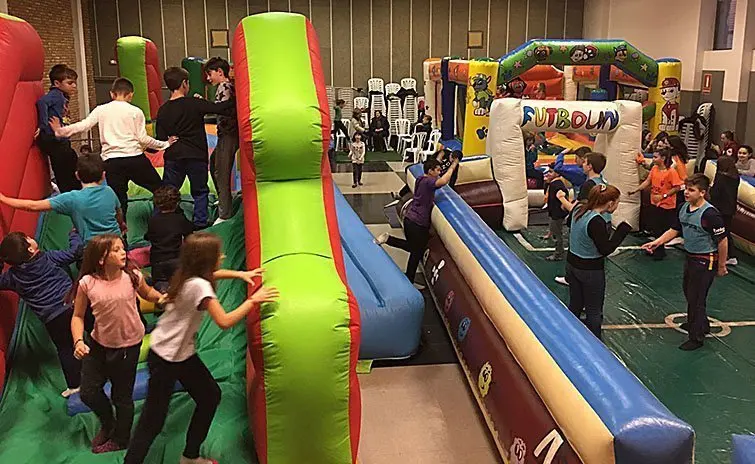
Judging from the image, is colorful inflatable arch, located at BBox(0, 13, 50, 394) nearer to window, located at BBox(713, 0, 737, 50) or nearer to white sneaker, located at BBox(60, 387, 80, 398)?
white sneaker, located at BBox(60, 387, 80, 398)

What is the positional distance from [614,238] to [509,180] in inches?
145

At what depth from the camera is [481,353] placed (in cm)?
412

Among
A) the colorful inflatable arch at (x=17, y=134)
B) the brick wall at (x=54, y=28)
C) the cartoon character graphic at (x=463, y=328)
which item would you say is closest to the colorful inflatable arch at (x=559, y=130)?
the cartoon character graphic at (x=463, y=328)

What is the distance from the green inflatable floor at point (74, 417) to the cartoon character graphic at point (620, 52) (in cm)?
683

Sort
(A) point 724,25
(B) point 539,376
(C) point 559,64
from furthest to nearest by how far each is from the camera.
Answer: (A) point 724,25, (C) point 559,64, (B) point 539,376

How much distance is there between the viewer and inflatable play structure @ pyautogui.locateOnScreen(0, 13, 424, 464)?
2.96m

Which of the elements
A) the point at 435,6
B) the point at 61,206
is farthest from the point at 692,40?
the point at 61,206

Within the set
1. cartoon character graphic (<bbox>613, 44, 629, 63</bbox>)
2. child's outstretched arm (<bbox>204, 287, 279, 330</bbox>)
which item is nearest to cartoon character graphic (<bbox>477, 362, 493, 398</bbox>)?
child's outstretched arm (<bbox>204, 287, 279, 330</bbox>)

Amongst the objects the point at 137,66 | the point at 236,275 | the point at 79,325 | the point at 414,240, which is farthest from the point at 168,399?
the point at 137,66

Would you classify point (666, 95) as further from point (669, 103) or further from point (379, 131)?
point (379, 131)

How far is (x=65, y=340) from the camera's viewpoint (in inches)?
138

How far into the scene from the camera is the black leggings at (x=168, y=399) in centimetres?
294

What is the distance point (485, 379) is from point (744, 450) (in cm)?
193

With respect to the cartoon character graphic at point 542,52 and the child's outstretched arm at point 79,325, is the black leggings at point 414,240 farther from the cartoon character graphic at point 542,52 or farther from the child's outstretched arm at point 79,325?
the cartoon character graphic at point 542,52
